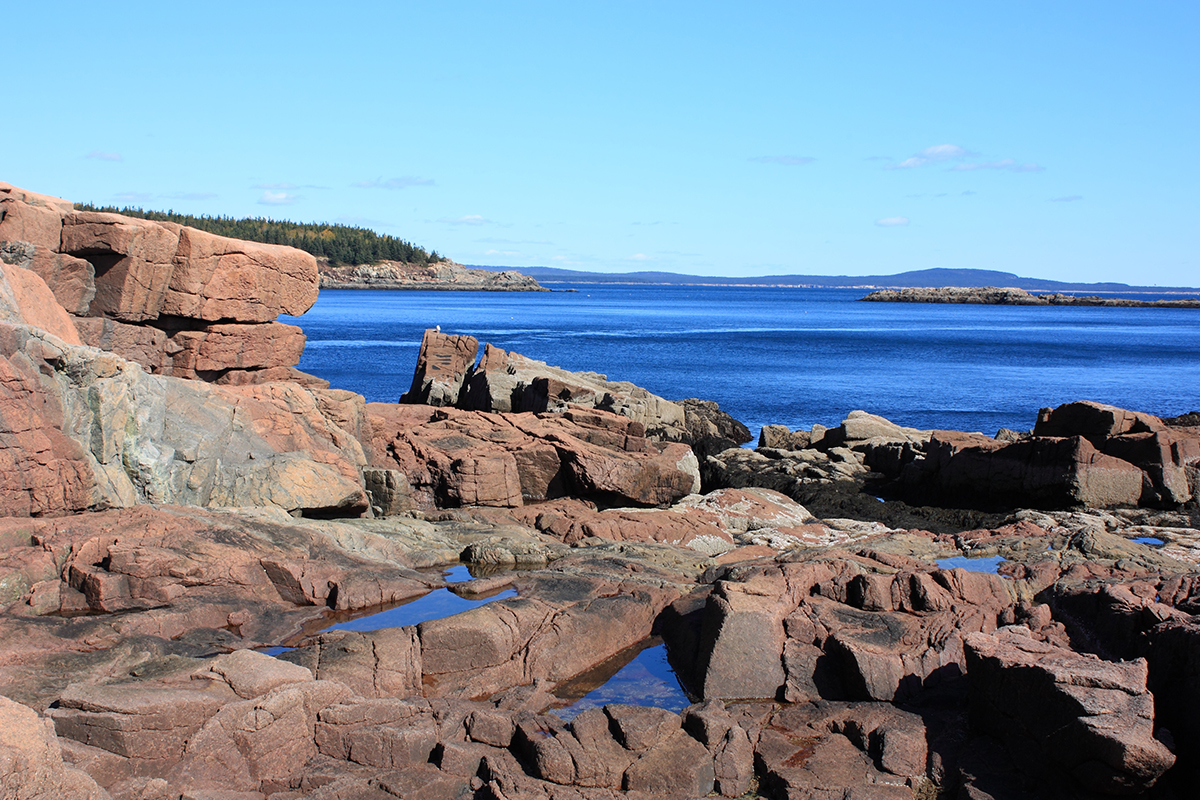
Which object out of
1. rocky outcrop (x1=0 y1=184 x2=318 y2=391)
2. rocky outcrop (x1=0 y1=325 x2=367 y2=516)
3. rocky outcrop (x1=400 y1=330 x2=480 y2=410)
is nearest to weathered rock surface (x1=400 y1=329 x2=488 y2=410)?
rocky outcrop (x1=400 y1=330 x2=480 y2=410)

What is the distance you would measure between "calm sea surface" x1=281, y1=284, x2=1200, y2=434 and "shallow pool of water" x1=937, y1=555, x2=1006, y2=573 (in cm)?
2057

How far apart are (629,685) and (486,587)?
3325 millimetres

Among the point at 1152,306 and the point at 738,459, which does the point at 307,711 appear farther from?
the point at 1152,306

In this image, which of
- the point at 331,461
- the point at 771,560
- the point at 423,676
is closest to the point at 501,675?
the point at 423,676

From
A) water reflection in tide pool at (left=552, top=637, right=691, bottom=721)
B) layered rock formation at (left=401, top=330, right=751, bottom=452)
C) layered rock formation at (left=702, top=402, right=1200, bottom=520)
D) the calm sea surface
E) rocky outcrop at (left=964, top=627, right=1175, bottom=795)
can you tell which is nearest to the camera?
rocky outcrop at (left=964, top=627, right=1175, bottom=795)

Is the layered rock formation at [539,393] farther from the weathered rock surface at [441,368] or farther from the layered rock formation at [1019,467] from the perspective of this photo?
the layered rock formation at [1019,467]

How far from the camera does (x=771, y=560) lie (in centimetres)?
1558

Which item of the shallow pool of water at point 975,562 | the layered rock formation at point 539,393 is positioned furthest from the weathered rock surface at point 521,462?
the shallow pool of water at point 975,562

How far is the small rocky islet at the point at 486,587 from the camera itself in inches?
331

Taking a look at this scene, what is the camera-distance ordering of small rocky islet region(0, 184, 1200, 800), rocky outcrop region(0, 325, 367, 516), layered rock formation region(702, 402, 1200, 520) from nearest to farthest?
small rocky islet region(0, 184, 1200, 800), rocky outcrop region(0, 325, 367, 516), layered rock formation region(702, 402, 1200, 520)

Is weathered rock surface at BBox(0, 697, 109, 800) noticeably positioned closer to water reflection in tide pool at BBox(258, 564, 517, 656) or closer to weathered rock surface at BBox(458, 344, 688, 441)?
water reflection in tide pool at BBox(258, 564, 517, 656)

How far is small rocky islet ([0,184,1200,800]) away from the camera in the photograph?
840 centimetres

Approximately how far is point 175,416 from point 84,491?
2.82 m

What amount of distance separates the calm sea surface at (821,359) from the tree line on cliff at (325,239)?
2696 centimetres
